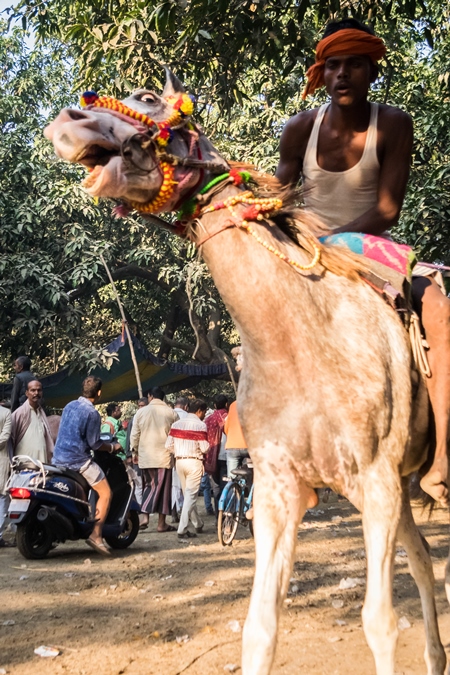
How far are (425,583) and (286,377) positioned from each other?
182cm

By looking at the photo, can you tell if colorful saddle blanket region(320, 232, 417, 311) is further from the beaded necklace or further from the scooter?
the scooter

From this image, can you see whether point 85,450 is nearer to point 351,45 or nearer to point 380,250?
point 380,250

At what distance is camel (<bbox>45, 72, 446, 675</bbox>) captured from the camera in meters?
A: 3.46

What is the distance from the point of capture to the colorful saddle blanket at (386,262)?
386 centimetres

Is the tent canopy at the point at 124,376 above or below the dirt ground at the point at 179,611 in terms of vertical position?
above

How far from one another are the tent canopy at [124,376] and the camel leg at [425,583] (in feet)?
46.5

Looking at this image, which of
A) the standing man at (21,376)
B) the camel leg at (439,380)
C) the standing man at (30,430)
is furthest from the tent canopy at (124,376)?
the camel leg at (439,380)

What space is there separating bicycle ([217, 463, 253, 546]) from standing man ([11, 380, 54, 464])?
256 cm

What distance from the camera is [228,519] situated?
39.7 feet

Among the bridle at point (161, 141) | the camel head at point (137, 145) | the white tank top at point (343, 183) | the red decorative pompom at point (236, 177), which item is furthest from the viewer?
the white tank top at point (343, 183)

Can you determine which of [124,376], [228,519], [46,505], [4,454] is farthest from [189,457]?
[124,376]

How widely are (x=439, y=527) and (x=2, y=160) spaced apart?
50.8 feet

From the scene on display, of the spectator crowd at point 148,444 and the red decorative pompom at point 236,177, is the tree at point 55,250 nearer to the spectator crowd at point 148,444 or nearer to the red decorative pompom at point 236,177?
the spectator crowd at point 148,444

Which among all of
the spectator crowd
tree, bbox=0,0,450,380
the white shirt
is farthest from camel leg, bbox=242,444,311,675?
the white shirt
